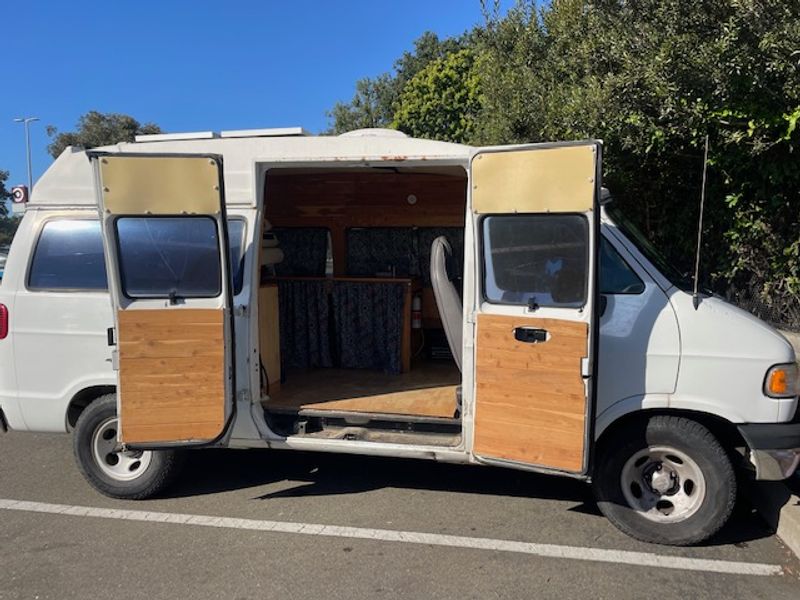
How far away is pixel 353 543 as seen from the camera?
387 centimetres

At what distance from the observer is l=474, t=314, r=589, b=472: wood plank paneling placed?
3576 millimetres

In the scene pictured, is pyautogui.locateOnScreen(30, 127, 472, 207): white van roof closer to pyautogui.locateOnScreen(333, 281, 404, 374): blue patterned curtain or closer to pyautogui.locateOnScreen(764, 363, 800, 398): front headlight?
pyautogui.locateOnScreen(764, 363, 800, 398): front headlight

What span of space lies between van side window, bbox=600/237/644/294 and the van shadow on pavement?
63.3 inches

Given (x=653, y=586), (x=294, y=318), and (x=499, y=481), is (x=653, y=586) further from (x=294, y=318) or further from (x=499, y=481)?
(x=294, y=318)

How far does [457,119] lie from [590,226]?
19.4 m

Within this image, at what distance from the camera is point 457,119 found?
2192cm

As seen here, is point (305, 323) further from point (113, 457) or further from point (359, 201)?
point (113, 457)

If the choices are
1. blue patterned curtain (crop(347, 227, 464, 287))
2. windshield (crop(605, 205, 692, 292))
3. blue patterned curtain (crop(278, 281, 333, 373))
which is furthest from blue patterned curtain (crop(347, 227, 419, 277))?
windshield (crop(605, 205, 692, 292))

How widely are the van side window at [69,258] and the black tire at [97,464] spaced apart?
89 cm

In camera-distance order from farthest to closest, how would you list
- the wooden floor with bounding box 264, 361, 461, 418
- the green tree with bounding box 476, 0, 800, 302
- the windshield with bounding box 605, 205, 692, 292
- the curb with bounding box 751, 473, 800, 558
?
the green tree with bounding box 476, 0, 800, 302 → the wooden floor with bounding box 264, 361, 461, 418 → the windshield with bounding box 605, 205, 692, 292 → the curb with bounding box 751, 473, 800, 558

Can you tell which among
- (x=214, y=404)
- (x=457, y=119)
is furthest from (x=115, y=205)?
(x=457, y=119)

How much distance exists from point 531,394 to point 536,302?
0.56 m

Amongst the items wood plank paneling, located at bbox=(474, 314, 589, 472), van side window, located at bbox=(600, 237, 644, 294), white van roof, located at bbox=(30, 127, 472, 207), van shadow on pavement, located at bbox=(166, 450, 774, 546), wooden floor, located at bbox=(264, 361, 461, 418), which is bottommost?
van shadow on pavement, located at bbox=(166, 450, 774, 546)

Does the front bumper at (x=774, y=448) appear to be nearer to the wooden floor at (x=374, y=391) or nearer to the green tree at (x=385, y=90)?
the wooden floor at (x=374, y=391)
